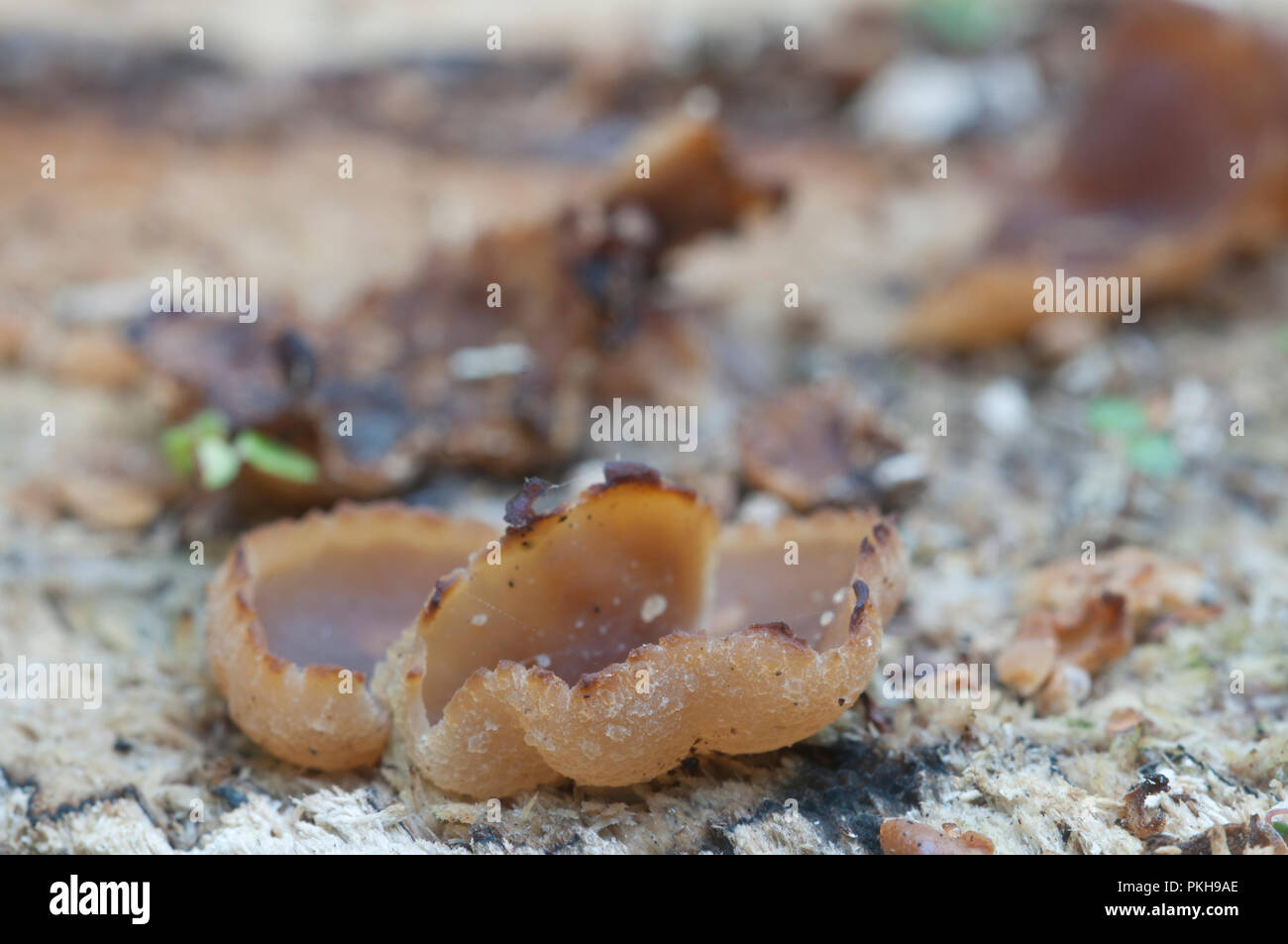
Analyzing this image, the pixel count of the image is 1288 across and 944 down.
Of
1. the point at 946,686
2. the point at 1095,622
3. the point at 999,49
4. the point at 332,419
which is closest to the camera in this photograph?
the point at 946,686

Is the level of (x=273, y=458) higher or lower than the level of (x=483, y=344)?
lower

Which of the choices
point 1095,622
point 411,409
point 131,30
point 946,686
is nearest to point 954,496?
point 1095,622

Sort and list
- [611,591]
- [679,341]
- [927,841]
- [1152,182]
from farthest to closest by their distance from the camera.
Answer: [1152,182], [679,341], [611,591], [927,841]

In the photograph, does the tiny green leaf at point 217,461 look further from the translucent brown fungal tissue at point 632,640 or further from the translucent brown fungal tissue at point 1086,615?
the translucent brown fungal tissue at point 1086,615

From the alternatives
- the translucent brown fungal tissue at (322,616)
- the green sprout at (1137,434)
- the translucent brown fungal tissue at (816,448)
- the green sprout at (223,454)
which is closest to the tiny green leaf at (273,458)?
the green sprout at (223,454)

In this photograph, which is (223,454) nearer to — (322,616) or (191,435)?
(191,435)

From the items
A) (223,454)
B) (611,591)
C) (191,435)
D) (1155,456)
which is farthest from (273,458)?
(1155,456)
